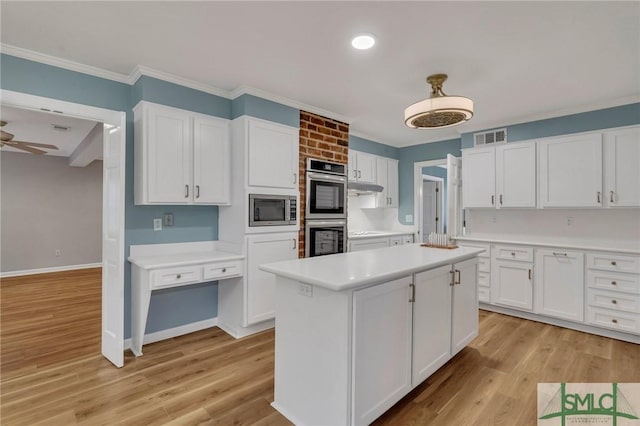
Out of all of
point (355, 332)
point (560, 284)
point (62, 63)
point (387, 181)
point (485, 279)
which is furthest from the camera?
point (387, 181)

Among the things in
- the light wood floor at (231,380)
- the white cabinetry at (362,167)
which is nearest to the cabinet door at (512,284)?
the light wood floor at (231,380)

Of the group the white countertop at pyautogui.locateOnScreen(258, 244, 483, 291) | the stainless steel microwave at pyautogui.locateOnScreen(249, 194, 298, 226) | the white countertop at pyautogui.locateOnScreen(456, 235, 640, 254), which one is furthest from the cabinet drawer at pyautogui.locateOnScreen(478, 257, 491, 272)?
the stainless steel microwave at pyautogui.locateOnScreen(249, 194, 298, 226)

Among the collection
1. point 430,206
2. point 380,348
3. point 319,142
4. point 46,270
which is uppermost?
point 319,142

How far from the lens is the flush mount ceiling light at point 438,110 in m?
2.40

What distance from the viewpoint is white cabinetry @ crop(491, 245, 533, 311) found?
3.74 meters

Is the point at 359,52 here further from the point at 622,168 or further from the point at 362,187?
the point at 622,168

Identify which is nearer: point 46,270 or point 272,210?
point 272,210

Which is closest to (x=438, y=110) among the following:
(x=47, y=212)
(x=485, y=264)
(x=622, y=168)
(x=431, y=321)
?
(x=431, y=321)

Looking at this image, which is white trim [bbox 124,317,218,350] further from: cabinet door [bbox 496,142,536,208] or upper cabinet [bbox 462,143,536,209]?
cabinet door [bbox 496,142,536,208]

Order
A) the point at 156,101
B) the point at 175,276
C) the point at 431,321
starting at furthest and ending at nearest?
1. the point at 156,101
2. the point at 175,276
3. the point at 431,321

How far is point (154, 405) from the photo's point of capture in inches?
80.7

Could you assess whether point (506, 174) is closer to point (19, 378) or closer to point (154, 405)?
point (154, 405)

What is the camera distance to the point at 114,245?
2627mm

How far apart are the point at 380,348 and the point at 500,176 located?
333 cm
